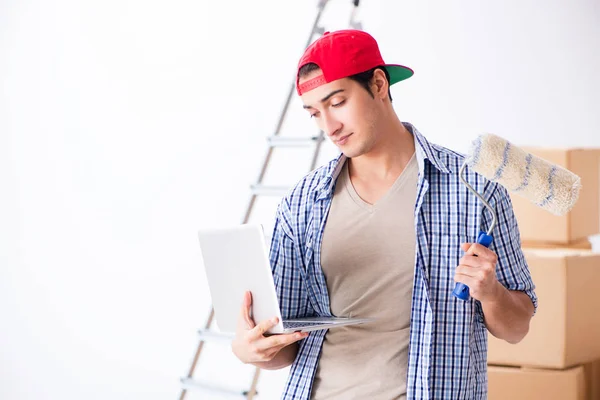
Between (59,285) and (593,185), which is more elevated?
(593,185)

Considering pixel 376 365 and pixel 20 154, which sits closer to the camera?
pixel 376 365

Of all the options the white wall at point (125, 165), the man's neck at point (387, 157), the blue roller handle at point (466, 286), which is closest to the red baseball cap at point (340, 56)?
the man's neck at point (387, 157)

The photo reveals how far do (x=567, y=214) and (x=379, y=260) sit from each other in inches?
46.0

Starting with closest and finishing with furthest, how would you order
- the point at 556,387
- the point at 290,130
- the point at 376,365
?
the point at 376,365 → the point at 556,387 → the point at 290,130

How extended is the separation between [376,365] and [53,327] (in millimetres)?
2866

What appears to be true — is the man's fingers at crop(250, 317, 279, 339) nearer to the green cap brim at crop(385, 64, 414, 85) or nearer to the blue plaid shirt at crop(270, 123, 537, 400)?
the blue plaid shirt at crop(270, 123, 537, 400)

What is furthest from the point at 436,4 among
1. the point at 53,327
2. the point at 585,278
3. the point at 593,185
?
the point at 53,327

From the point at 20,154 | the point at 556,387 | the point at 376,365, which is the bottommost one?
the point at 376,365

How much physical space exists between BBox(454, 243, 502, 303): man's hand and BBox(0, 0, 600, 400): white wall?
209cm

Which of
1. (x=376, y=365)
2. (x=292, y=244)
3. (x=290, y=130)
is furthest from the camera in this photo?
(x=290, y=130)

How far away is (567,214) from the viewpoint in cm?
248

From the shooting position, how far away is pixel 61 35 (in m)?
3.99

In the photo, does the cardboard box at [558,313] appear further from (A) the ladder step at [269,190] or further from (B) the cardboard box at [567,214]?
(A) the ladder step at [269,190]

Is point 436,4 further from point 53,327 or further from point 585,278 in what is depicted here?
point 53,327
